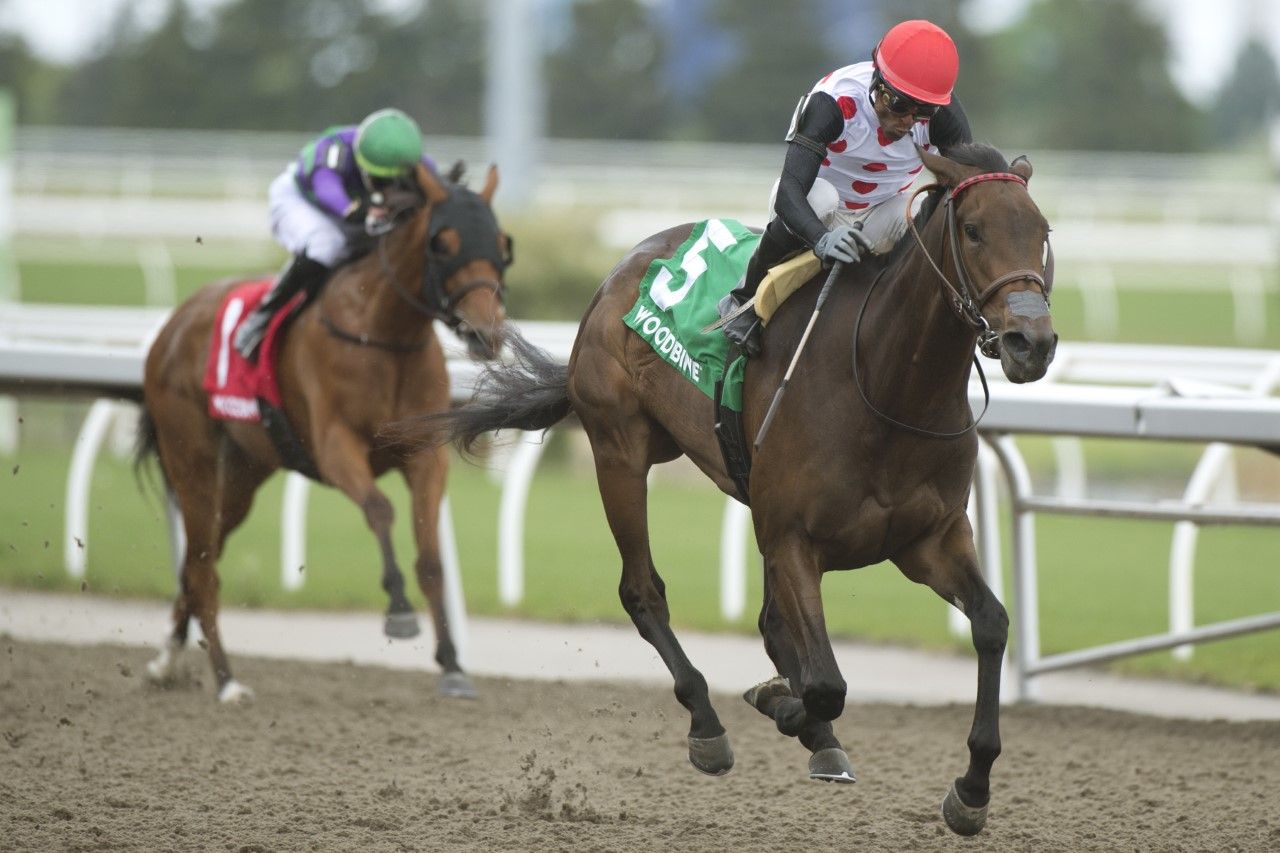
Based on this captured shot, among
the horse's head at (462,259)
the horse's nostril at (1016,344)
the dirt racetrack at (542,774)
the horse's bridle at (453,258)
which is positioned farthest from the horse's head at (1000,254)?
the horse's bridle at (453,258)

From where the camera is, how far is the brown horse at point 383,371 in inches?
245

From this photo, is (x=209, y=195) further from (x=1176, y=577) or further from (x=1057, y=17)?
(x=1057, y=17)

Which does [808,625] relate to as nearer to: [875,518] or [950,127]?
[875,518]

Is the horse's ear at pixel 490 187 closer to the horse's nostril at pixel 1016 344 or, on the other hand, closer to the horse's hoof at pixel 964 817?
the horse's hoof at pixel 964 817

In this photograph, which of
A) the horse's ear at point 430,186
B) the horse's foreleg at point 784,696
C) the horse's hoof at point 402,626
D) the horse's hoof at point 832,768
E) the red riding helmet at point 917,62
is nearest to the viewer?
the red riding helmet at point 917,62

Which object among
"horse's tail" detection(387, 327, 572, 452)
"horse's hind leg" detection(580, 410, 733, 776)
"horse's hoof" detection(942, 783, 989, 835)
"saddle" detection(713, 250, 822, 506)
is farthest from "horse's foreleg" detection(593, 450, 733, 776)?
"horse's hoof" detection(942, 783, 989, 835)

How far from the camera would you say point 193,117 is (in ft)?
89.8

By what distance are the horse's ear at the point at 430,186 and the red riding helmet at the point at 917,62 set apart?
279cm

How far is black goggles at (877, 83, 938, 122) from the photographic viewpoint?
13.1 ft

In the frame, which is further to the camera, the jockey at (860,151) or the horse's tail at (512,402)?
the horse's tail at (512,402)

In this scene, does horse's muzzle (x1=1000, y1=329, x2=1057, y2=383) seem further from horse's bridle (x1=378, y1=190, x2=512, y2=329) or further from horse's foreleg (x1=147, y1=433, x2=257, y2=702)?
horse's foreleg (x1=147, y1=433, x2=257, y2=702)

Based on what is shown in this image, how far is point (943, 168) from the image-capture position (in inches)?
149

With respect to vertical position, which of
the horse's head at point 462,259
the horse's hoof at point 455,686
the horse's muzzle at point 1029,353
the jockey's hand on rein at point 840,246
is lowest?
the horse's hoof at point 455,686

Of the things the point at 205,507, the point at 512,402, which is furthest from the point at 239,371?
the point at 512,402
